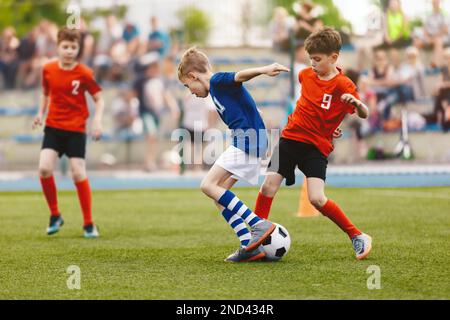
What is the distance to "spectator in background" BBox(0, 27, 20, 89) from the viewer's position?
65.5 ft

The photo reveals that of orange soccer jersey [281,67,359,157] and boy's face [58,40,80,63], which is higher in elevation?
boy's face [58,40,80,63]

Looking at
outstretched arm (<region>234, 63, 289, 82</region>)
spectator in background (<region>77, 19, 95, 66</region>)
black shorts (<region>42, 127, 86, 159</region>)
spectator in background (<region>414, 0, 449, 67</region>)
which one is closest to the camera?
outstretched arm (<region>234, 63, 289, 82</region>)

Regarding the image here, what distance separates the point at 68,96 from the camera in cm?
827

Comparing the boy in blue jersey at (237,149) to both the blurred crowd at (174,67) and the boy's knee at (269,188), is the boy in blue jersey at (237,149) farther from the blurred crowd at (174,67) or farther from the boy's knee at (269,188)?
the blurred crowd at (174,67)

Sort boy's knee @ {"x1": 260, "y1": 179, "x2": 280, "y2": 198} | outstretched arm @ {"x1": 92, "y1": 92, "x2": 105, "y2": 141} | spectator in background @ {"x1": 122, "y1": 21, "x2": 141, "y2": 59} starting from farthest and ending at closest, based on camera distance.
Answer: spectator in background @ {"x1": 122, "y1": 21, "x2": 141, "y2": 59}, outstretched arm @ {"x1": 92, "y1": 92, "x2": 105, "y2": 141}, boy's knee @ {"x1": 260, "y1": 179, "x2": 280, "y2": 198}

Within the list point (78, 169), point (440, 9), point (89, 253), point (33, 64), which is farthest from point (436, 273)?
point (33, 64)

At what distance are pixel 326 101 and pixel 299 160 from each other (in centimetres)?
45

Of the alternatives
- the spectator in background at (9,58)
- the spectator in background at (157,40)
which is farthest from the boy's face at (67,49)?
the spectator in background at (9,58)

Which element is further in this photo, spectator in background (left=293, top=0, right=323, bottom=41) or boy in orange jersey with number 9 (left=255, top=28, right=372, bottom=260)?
spectator in background (left=293, top=0, right=323, bottom=41)

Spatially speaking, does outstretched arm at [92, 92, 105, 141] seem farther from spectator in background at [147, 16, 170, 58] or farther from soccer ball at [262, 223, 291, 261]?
spectator in background at [147, 16, 170, 58]

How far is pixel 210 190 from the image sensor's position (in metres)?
6.22

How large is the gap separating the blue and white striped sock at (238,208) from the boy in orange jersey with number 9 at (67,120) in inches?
88.5

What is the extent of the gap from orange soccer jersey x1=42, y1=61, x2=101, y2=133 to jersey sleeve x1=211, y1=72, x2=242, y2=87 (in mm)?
2437

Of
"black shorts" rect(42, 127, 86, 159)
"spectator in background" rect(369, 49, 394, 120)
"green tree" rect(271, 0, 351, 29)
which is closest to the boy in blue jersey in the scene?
"black shorts" rect(42, 127, 86, 159)
